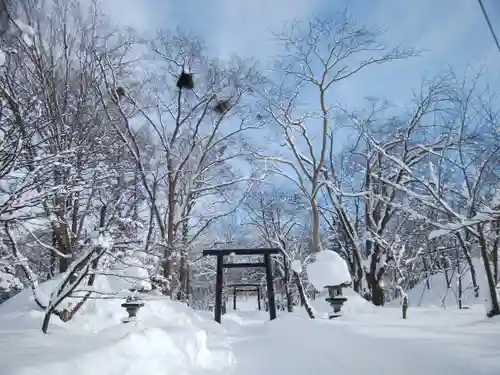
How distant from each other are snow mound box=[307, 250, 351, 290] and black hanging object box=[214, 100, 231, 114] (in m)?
9.57

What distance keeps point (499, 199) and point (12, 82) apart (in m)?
8.86

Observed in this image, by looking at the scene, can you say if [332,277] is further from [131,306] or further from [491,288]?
[131,306]

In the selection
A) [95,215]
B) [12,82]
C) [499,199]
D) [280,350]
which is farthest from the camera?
[95,215]

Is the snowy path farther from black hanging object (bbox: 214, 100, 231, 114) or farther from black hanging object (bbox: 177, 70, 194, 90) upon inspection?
black hanging object (bbox: 177, 70, 194, 90)

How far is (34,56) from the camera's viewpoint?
31.0 ft

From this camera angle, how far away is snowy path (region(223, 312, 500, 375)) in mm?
3408

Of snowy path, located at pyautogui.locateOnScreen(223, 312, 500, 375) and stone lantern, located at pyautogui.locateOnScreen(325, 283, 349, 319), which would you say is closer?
snowy path, located at pyautogui.locateOnScreen(223, 312, 500, 375)

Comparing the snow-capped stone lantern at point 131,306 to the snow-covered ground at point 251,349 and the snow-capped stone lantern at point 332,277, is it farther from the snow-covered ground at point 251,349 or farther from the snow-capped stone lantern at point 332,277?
the snow-capped stone lantern at point 332,277

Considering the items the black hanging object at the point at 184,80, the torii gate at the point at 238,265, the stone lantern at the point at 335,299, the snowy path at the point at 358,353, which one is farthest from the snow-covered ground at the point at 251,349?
the black hanging object at the point at 184,80

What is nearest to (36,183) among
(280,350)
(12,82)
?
(12,82)

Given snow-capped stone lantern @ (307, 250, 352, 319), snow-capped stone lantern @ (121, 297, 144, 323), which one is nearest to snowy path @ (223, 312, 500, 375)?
snow-capped stone lantern @ (307, 250, 352, 319)

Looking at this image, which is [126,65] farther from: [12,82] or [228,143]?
[12,82]

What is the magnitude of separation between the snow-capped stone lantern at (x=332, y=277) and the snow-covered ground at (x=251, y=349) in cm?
124

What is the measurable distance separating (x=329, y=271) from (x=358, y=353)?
4.47 metres
